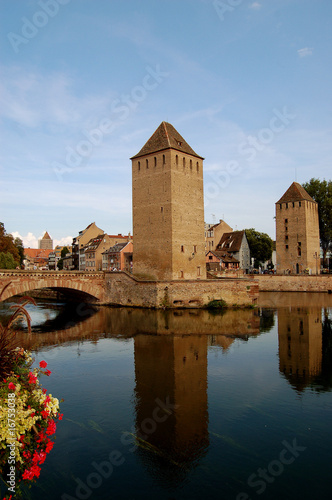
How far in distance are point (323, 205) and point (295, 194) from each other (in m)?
5.84

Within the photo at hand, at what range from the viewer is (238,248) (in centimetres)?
6038

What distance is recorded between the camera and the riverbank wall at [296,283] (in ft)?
152

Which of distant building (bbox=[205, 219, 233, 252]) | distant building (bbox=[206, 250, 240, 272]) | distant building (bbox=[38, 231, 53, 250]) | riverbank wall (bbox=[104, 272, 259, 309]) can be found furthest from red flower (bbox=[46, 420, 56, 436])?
distant building (bbox=[38, 231, 53, 250])

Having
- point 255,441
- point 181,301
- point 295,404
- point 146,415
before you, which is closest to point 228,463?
point 255,441

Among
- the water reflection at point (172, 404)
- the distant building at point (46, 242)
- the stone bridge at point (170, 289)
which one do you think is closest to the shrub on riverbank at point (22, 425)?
the water reflection at point (172, 404)

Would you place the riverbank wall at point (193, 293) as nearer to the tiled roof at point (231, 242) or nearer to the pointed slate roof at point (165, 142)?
the pointed slate roof at point (165, 142)

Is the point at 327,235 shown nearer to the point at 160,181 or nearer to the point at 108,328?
the point at 160,181

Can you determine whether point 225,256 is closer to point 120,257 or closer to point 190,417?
point 120,257

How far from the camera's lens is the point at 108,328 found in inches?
920

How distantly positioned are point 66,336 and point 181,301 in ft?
36.1

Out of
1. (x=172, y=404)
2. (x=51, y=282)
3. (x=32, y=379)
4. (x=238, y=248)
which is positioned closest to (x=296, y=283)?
(x=238, y=248)

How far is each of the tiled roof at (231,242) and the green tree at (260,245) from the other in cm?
591

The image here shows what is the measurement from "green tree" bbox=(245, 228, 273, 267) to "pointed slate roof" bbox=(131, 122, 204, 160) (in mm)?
34769

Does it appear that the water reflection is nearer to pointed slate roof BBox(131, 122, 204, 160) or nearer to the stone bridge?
the stone bridge
